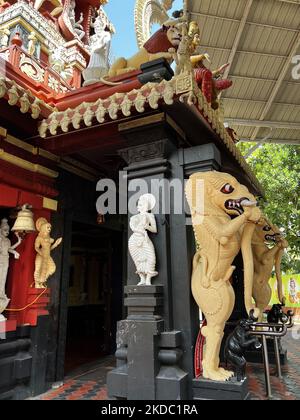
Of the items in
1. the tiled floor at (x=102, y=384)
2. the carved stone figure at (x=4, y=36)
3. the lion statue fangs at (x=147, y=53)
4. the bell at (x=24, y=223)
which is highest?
the carved stone figure at (x=4, y=36)

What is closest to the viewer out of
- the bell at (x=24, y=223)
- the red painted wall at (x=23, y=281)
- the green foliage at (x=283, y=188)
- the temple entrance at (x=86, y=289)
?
the bell at (x=24, y=223)

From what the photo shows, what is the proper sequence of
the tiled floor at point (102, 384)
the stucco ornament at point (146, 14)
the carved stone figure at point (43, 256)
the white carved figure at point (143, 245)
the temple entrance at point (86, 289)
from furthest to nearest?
the temple entrance at point (86, 289), the stucco ornament at point (146, 14), the carved stone figure at point (43, 256), the tiled floor at point (102, 384), the white carved figure at point (143, 245)

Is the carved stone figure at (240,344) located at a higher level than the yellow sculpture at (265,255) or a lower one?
lower

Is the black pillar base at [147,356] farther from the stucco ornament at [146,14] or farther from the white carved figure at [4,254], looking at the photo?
the stucco ornament at [146,14]

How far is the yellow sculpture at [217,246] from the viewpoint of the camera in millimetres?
3832

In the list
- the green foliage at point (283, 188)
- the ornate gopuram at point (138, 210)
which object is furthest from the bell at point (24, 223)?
the green foliage at point (283, 188)

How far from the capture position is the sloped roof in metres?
7.80

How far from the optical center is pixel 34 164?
204 inches

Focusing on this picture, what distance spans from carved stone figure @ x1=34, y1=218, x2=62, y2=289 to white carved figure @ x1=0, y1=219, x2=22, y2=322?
1.07 feet

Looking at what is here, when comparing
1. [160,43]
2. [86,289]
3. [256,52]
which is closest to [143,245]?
[160,43]

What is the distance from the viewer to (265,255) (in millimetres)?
5984

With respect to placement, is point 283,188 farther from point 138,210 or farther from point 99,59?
point 138,210

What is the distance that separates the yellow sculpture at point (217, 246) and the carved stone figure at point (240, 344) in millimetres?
141

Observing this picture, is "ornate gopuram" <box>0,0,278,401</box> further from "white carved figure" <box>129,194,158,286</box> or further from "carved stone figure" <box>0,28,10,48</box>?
"carved stone figure" <box>0,28,10,48</box>
